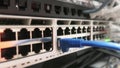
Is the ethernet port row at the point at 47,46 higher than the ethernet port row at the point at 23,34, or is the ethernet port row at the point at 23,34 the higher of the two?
the ethernet port row at the point at 23,34

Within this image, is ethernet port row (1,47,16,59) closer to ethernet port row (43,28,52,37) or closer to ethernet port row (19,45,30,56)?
ethernet port row (19,45,30,56)

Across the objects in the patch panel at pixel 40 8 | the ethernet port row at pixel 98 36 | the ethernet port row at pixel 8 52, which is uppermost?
the patch panel at pixel 40 8

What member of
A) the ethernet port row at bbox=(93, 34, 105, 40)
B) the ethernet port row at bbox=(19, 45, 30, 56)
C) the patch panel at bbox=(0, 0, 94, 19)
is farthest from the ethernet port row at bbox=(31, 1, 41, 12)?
the ethernet port row at bbox=(93, 34, 105, 40)

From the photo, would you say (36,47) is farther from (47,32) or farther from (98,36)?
(98,36)

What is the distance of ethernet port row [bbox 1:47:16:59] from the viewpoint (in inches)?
15.8

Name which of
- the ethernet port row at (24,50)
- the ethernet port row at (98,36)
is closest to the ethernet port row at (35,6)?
the ethernet port row at (24,50)

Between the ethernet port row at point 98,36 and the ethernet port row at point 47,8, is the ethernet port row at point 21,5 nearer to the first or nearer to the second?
the ethernet port row at point 47,8

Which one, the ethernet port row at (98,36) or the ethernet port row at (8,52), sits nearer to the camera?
the ethernet port row at (8,52)

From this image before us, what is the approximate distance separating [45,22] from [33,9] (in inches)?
2.9

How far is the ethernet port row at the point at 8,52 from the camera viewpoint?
40 cm

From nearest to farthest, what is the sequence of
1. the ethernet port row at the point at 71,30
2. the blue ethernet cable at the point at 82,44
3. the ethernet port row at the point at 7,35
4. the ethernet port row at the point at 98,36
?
the ethernet port row at the point at 7,35
the blue ethernet cable at the point at 82,44
the ethernet port row at the point at 71,30
the ethernet port row at the point at 98,36

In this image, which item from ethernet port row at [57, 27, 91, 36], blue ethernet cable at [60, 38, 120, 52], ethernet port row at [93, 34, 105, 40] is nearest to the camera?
blue ethernet cable at [60, 38, 120, 52]

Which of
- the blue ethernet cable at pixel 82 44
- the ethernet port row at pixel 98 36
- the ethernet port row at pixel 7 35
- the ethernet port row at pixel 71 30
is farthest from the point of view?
the ethernet port row at pixel 98 36

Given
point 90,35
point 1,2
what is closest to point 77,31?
point 90,35
